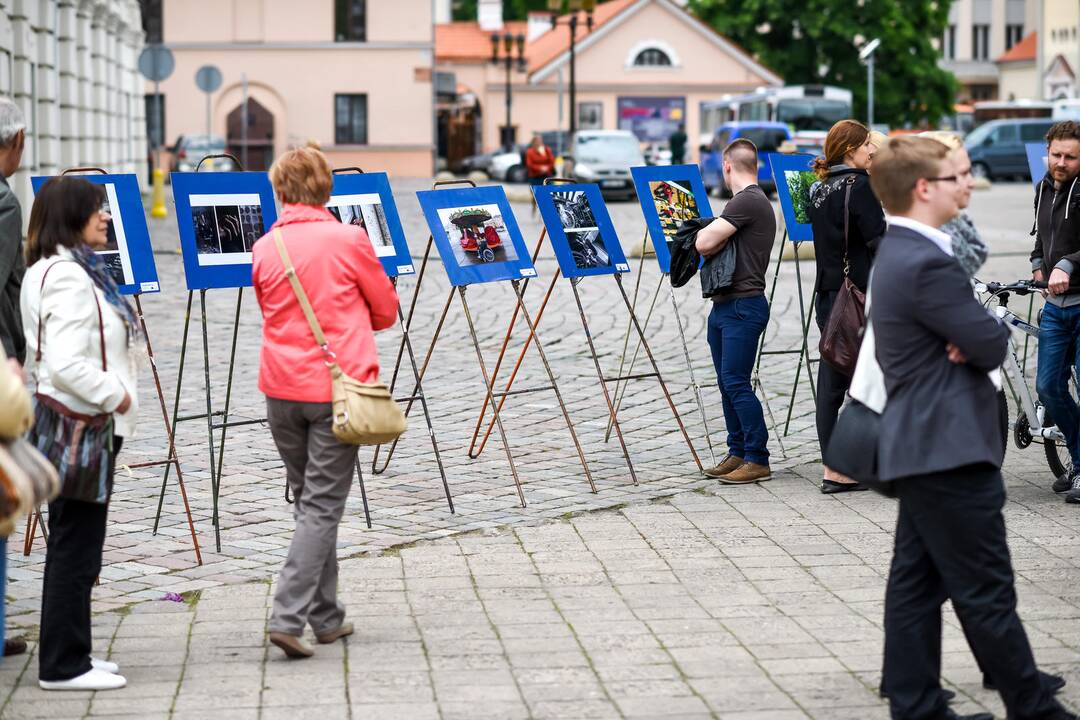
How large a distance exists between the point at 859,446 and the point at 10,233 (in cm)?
315

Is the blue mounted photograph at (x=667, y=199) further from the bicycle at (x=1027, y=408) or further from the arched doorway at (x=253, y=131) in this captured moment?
the arched doorway at (x=253, y=131)

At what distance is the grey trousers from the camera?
18.4 feet

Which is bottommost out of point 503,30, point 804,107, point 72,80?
point 72,80

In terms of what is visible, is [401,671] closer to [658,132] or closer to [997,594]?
[997,594]

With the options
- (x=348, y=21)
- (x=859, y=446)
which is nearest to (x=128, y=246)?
(x=859, y=446)

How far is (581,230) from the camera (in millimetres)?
9000

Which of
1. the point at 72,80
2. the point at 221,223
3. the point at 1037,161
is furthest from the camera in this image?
the point at 72,80

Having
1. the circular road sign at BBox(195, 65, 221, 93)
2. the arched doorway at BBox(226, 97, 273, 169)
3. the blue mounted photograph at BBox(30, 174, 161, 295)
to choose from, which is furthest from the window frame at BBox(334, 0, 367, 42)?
the blue mounted photograph at BBox(30, 174, 161, 295)

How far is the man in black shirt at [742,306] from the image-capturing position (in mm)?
8438

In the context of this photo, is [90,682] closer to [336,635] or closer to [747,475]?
[336,635]

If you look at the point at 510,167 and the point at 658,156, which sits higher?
the point at 658,156

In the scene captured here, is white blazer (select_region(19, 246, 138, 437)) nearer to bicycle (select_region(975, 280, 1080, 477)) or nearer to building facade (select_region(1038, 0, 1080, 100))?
bicycle (select_region(975, 280, 1080, 477))

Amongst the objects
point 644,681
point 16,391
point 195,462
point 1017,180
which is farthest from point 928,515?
point 1017,180

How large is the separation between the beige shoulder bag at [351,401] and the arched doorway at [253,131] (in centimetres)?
4963
